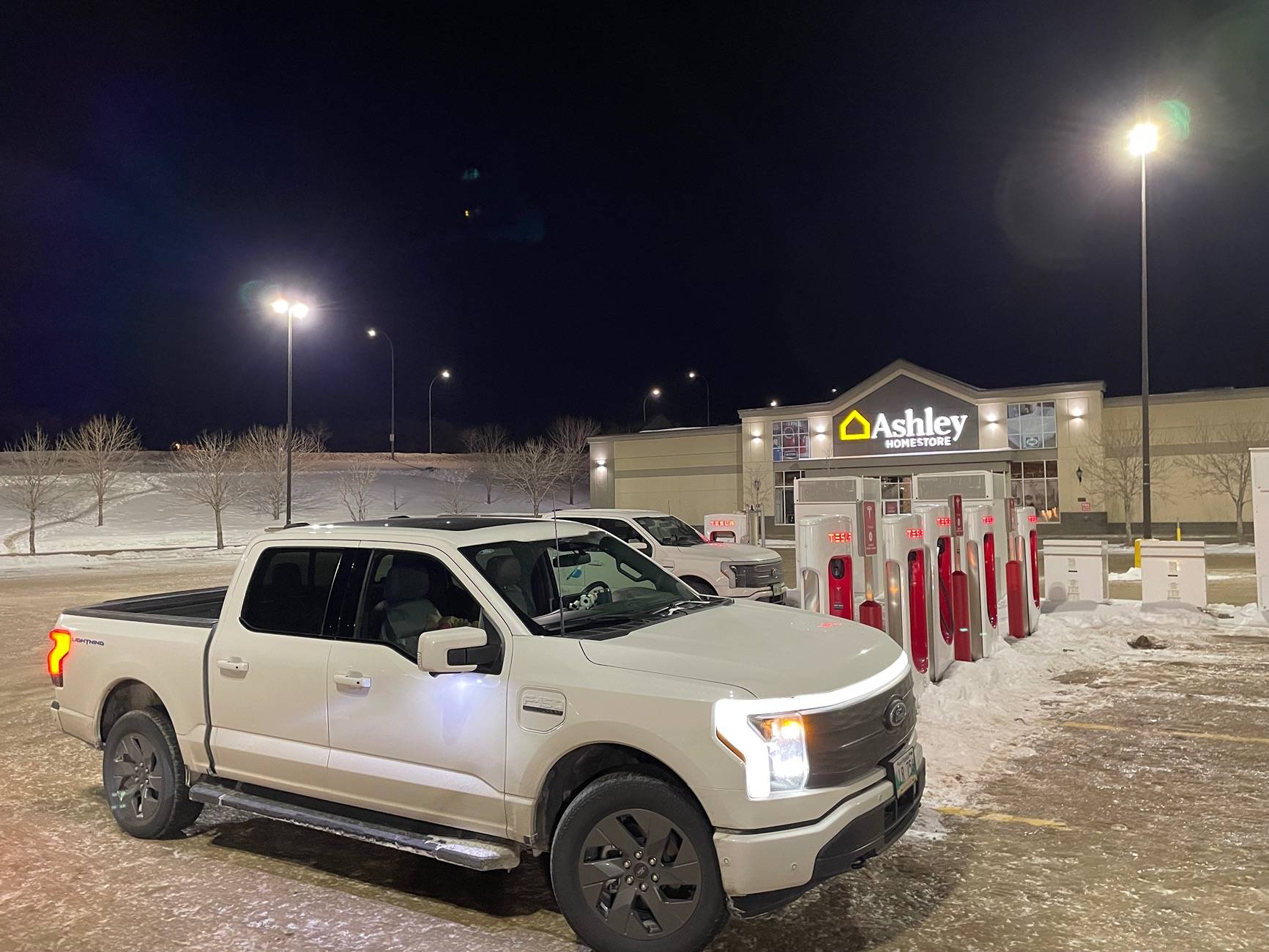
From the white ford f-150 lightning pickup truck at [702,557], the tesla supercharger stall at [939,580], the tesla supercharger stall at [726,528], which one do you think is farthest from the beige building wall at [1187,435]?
the tesla supercharger stall at [939,580]

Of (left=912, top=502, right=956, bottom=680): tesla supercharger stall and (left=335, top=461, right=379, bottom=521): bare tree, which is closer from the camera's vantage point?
(left=912, top=502, right=956, bottom=680): tesla supercharger stall

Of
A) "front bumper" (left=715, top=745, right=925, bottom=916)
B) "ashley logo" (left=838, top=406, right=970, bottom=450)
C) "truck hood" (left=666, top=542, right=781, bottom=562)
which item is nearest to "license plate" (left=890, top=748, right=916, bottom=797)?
"front bumper" (left=715, top=745, right=925, bottom=916)

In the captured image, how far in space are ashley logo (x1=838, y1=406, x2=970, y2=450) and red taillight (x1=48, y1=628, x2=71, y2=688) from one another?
41.2 metres

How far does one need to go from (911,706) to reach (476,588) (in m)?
2.27

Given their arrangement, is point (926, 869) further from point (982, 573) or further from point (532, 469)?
point (532, 469)

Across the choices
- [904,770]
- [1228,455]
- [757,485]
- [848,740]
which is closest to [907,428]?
[757,485]

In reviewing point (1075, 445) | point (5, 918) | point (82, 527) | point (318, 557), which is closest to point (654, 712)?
point (318, 557)

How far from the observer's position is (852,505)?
9312mm

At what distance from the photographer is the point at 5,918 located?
431cm

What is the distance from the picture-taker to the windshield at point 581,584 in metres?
4.46

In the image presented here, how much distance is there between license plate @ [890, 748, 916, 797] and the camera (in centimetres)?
394

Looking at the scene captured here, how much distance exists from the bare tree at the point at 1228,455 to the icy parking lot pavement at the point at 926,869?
34.1m

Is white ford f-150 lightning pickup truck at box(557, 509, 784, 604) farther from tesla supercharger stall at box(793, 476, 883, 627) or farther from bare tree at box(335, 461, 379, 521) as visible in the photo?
bare tree at box(335, 461, 379, 521)

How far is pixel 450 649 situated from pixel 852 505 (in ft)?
20.5
